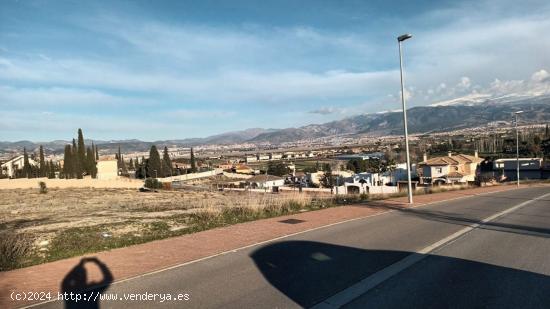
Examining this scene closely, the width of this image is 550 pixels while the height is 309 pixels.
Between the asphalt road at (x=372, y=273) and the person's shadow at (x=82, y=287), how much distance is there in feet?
0.33

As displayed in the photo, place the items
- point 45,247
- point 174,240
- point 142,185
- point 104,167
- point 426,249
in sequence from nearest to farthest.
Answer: point 426,249 → point 45,247 → point 174,240 → point 142,185 → point 104,167

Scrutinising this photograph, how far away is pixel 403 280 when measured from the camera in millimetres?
6988

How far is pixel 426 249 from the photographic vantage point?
9.21 metres

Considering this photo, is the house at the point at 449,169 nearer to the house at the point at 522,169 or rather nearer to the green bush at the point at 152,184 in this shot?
the house at the point at 522,169

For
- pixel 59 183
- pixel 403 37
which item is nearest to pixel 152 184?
pixel 59 183

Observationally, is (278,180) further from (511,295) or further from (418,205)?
(511,295)

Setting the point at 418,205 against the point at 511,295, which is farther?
the point at 418,205

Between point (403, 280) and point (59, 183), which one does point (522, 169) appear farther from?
point (403, 280)

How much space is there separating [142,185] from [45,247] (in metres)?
52.3

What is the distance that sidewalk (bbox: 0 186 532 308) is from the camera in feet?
23.9

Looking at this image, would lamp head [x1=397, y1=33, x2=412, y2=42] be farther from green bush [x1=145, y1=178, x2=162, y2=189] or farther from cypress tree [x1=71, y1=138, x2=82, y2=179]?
cypress tree [x1=71, y1=138, x2=82, y2=179]

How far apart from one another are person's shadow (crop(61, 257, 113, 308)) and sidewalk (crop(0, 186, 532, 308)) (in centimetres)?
12

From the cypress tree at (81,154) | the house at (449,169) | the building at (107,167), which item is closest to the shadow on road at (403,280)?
the house at (449,169)

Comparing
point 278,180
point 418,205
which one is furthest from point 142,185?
point 418,205
